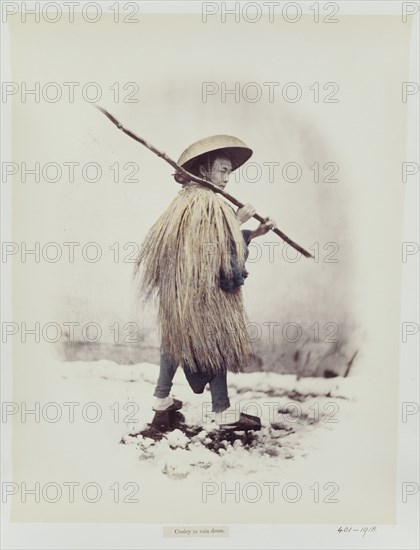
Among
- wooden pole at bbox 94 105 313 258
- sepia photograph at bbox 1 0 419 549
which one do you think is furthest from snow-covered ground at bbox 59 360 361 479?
wooden pole at bbox 94 105 313 258

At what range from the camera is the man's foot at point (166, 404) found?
85cm

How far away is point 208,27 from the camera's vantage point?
83 centimetres

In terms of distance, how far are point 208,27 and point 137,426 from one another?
0.56m

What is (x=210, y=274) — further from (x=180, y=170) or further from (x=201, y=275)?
(x=180, y=170)

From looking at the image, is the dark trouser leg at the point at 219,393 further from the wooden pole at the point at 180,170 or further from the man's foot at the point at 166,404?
the wooden pole at the point at 180,170

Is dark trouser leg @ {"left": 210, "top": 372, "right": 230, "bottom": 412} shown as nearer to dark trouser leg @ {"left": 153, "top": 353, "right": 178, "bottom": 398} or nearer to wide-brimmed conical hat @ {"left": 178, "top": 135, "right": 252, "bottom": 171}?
dark trouser leg @ {"left": 153, "top": 353, "right": 178, "bottom": 398}

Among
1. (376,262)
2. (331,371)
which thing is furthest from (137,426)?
(376,262)

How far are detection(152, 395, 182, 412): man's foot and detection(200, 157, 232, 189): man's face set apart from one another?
0.31 metres

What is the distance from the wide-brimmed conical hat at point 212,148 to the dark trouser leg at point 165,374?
0.27m

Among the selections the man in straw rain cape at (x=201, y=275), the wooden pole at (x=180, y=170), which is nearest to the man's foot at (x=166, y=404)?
the man in straw rain cape at (x=201, y=275)

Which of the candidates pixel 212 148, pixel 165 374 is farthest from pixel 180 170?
pixel 165 374

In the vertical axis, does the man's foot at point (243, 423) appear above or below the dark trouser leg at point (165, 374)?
below

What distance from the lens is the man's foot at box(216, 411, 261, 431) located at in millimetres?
861

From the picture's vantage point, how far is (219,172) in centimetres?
85
